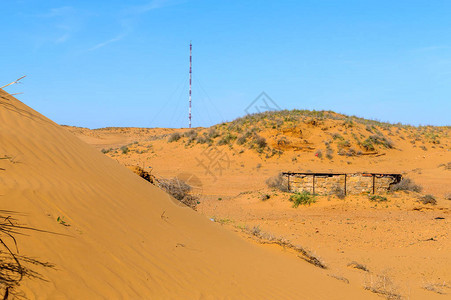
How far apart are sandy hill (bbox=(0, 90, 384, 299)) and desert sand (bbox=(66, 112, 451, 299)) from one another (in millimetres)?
1470

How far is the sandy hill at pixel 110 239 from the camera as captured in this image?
149 inches

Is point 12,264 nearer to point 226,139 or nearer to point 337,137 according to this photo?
point 226,139

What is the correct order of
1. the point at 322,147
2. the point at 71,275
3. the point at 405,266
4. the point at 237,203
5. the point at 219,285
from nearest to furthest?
the point at 71,275
the point at 219,285
the point at 405,266
the point at 237,203
the point at 322,147

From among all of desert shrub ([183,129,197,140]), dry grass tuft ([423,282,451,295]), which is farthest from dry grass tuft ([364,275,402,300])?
desert shrub ([183,129,197,140])

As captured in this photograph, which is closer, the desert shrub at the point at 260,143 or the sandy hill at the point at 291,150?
the sandy hill at the point at 291,150

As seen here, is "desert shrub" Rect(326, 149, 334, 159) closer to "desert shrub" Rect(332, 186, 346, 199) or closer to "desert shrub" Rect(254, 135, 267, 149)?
"desert shrub" Rect(254, 135, 267, 149)

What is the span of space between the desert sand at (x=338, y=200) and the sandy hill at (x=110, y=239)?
→ 4.82ft

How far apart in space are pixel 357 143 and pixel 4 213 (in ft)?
107

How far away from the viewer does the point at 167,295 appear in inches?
160

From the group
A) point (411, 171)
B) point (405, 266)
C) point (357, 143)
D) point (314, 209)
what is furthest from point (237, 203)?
point (357, 143)

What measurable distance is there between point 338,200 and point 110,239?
1346cm

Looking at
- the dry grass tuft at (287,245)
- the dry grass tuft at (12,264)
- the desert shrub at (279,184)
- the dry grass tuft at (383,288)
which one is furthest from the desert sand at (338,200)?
the dry grass tuft at (12,264)

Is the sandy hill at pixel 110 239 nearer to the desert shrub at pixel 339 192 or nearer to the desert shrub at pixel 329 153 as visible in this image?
the desert shrub at pixel 339 192

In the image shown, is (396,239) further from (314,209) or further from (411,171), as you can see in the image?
(411,171)
